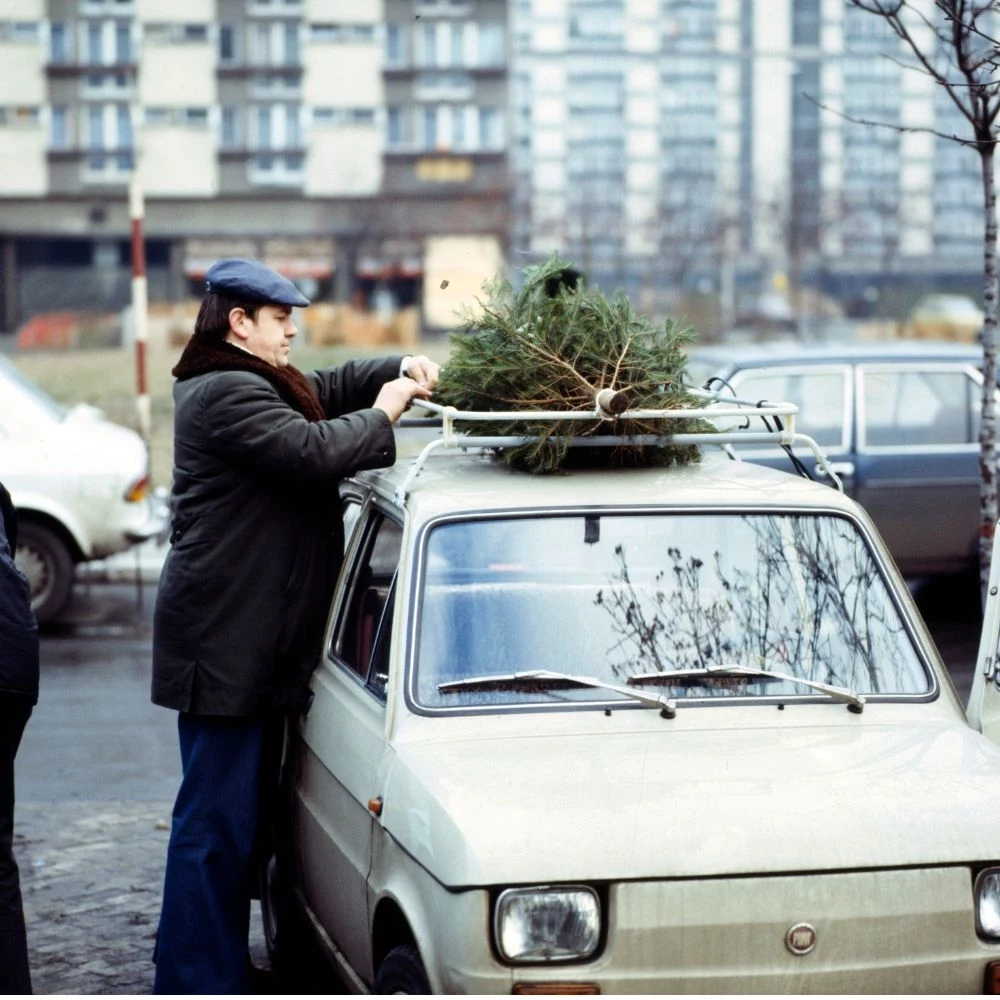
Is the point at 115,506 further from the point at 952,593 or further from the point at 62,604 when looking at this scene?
the point at 952,593

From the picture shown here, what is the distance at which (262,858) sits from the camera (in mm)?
4766

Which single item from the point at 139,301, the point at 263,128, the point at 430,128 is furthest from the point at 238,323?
the point at 430,128

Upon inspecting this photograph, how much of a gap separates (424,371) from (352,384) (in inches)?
15.6

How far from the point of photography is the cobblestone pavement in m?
5.27

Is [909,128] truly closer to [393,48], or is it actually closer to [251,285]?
[251,285]

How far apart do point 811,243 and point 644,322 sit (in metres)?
61.8

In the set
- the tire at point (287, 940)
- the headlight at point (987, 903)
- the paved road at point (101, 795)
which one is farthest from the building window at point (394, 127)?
the headlight at point (987, 903)

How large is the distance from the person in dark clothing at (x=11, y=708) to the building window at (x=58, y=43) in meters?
62.0

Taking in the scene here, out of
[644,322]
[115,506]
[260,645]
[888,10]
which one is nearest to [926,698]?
[644,322]

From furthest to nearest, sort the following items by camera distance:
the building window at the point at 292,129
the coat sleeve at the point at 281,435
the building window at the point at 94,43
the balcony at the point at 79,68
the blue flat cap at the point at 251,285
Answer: the building window at the point at 292,129 < the balcony at the point at 79,68 < the building window at the point at 94,43 < the blue flat cap at the point at 251,285 < the coat sleeve at the point at 281,435

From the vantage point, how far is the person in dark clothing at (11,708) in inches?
163

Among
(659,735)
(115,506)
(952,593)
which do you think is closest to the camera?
(659,735)

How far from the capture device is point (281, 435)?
4418 millimetres

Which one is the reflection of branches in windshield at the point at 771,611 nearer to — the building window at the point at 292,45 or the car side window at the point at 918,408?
the car side window at the point at 918,408
